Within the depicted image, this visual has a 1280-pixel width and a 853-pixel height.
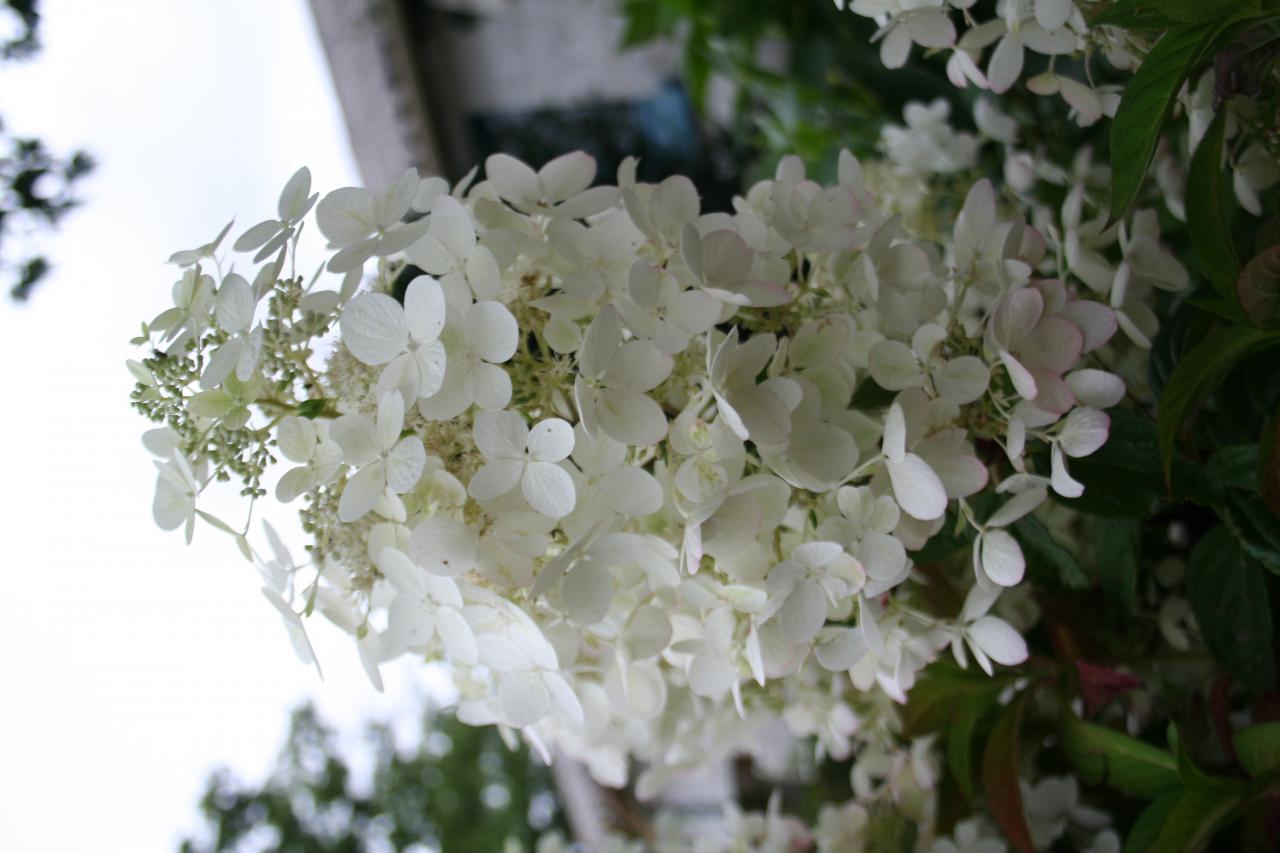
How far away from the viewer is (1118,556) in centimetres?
46

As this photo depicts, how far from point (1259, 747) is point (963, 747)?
13 centimetres

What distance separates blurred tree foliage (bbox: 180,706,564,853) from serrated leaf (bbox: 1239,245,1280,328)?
1.17 m

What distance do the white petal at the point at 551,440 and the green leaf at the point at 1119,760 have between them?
0.32 metres

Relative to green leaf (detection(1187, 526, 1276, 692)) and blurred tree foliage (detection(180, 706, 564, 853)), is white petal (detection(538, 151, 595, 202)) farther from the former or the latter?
blurred tree foliage (detection(180, 706, 564, 853))

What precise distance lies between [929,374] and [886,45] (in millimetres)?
177

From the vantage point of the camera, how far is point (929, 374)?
368mm

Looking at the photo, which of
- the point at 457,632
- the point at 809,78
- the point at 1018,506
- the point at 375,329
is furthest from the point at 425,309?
the point at 809,78

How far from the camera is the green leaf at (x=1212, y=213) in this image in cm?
37

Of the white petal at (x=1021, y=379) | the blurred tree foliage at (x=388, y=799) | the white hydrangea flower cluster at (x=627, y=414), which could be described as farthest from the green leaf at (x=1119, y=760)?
the blurred tree foliage at (x=388, y=799)

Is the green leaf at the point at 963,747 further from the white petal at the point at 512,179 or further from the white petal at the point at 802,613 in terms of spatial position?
the white petal at the point at 512,179

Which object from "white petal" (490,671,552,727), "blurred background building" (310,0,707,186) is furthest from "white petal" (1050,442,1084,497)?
"blurred background building" (310,0,707,186)

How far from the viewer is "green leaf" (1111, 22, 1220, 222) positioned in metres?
0.34

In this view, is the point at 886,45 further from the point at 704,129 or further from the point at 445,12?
the point at 445,12

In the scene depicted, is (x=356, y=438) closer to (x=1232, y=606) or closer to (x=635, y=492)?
(x=635, y=492)
